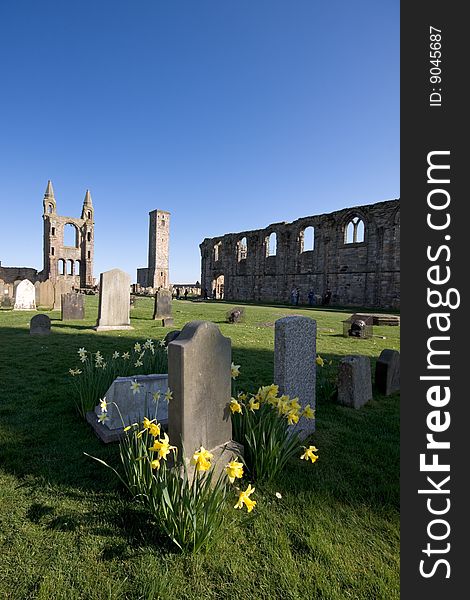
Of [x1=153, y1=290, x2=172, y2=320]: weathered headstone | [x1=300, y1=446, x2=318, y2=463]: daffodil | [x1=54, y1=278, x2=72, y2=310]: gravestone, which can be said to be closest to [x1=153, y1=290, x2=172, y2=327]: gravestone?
[x1=153, y1=290, x2=172, y2=320]: weathered headstone

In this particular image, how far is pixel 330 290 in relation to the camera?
2700 centimetres

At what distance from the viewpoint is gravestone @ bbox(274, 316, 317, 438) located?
10.7 ft

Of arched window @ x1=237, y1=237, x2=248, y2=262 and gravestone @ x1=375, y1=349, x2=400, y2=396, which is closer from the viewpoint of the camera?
gravestone @ x1=375, y1=349, x2=400, y2=396

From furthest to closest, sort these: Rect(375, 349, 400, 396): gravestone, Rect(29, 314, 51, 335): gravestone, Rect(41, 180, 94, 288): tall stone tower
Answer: Rect(41, 180, 94, 288): tall stone tower < Rect(29, 314, 51, 335): gravestone < Rect(375, 349, 400, 396): gravestone

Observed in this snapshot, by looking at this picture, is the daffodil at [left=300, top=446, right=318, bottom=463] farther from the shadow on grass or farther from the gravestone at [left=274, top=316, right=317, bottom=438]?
the gravestone at [left=274, top=316, right=317, bottom=438]

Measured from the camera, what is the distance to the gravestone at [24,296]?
14.8 m

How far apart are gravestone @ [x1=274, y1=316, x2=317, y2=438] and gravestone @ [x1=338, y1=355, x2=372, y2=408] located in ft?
2.57

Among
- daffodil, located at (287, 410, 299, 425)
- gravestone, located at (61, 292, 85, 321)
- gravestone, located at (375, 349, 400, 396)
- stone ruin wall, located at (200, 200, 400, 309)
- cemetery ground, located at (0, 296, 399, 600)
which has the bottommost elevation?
cemetery ground, located at (0, 296, 399, 600)

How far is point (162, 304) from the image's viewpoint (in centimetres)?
1288

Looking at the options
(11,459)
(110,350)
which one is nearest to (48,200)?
(110,350)

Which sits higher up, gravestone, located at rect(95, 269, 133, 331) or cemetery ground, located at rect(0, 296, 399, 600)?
gravestone, located at rect(95, 269, 133, 331)

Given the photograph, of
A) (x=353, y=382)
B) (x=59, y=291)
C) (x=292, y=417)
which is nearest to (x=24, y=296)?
(x=59, y=291)

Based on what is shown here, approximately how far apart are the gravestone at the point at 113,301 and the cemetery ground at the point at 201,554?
670 cm

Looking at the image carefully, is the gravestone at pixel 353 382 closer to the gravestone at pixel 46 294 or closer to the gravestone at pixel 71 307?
the gravestone at pixel 71 307
